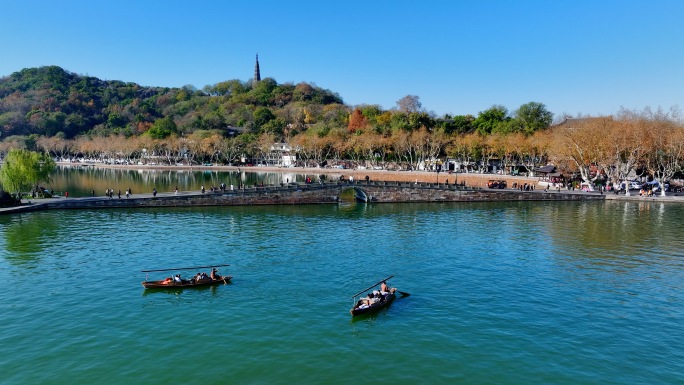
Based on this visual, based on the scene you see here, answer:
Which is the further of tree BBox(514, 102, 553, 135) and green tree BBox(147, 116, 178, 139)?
green tree BBox(147, 116, 178, 139)

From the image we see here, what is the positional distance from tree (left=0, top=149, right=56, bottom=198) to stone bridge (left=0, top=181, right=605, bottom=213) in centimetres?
366

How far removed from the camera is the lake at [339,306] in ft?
71.6

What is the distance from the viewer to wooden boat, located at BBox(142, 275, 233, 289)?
31797mm

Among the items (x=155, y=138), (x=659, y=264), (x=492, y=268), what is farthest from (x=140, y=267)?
(x=155, y=138)

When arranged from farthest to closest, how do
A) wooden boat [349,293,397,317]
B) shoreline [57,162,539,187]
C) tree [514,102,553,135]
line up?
tree [514,102,553,135], shoreline [57,162,539,187], wooden boat [349,293,397,317]

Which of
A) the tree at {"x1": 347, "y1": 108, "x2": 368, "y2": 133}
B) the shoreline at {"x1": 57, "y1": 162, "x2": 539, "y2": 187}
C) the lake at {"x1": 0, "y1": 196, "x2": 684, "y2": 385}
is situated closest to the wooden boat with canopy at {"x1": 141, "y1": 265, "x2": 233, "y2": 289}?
the lake at {"x1": 0, "y1": 196, "x2": 684, "y2": 385}

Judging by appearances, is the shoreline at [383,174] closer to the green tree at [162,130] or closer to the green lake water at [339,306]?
the green tree at [162,130]

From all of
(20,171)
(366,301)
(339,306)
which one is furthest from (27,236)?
(366,301)

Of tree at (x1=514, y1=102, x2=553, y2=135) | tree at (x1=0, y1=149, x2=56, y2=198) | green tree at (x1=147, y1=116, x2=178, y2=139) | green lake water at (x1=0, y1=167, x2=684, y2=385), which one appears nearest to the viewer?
green lake water at (x1=0, y1=167, x2=684, y2=385)

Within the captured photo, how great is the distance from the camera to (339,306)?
94.6 ft

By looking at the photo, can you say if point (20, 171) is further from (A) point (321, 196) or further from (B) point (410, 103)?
(B) point (410, 103)

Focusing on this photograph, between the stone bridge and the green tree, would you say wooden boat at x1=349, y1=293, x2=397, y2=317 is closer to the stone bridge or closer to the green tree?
the stone bridge

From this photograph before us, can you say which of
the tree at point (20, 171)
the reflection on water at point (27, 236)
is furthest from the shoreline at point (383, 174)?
the reflection on water at point (27, 236)

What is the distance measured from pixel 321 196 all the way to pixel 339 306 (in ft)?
147
